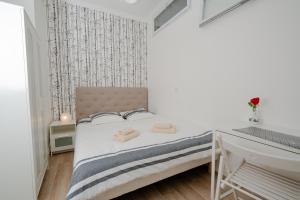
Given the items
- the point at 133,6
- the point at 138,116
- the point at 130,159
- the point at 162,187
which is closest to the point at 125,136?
the point at 130,159

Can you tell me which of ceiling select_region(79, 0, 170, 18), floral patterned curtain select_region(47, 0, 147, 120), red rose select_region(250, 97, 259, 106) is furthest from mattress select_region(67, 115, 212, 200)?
ceiling select_region(79, 0, 170, 18)

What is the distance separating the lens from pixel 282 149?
0.87 m

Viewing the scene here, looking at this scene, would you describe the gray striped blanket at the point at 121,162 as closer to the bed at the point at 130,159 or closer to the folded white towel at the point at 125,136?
the bed at the point at 130,159

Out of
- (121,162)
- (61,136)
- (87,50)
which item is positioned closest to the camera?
(121,162)

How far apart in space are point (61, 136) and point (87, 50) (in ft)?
5.60

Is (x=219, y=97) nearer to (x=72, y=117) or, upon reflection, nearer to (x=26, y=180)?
(x=26, y=180)

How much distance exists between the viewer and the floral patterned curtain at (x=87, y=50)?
2.56 metres

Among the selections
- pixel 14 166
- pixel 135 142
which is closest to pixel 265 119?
pixel 135 142

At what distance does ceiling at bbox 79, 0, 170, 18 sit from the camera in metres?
2.74

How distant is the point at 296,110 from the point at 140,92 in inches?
104

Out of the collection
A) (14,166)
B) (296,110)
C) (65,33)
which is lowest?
(14,166)

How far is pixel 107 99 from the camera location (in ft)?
9.75

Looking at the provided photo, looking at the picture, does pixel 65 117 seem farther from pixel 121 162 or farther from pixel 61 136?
pixel 121 162

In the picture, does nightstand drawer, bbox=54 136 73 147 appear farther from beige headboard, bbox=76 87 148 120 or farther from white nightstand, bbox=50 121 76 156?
beige headboard, bbox=76 87 148 120
